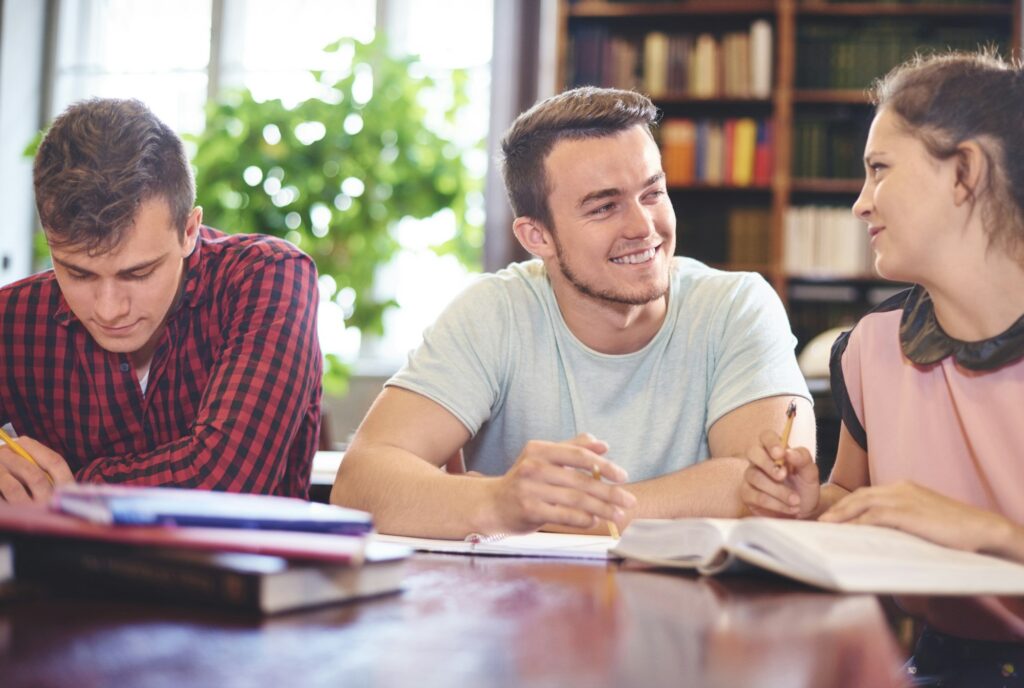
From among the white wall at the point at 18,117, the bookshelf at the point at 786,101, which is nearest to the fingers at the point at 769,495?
the bookshelf at the point at 786,101

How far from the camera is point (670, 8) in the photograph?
4824 millimetres

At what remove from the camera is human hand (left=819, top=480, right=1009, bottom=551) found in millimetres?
1104

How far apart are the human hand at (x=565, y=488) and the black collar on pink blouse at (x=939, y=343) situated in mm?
456

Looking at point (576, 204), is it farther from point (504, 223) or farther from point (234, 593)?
point (504, 223)

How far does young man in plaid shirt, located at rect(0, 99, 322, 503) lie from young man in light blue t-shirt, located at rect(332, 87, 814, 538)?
0.56ft

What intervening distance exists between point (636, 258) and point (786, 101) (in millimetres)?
3095

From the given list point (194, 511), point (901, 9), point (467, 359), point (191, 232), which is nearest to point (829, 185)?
point (901, 9)

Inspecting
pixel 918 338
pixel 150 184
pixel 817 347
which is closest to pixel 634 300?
pixel 918 338

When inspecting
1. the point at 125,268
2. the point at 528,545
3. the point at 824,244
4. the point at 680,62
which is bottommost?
the point at 528,545

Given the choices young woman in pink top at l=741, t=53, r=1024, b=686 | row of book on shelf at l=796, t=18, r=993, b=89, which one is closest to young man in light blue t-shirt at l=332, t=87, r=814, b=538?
young woman in pink top at l=741, t=53, r=1024, b=686

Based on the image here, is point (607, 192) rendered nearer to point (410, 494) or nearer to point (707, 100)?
point (410, 494)

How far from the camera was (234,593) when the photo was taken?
778 mm

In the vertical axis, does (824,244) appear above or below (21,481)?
above

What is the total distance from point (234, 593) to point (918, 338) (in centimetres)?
101
